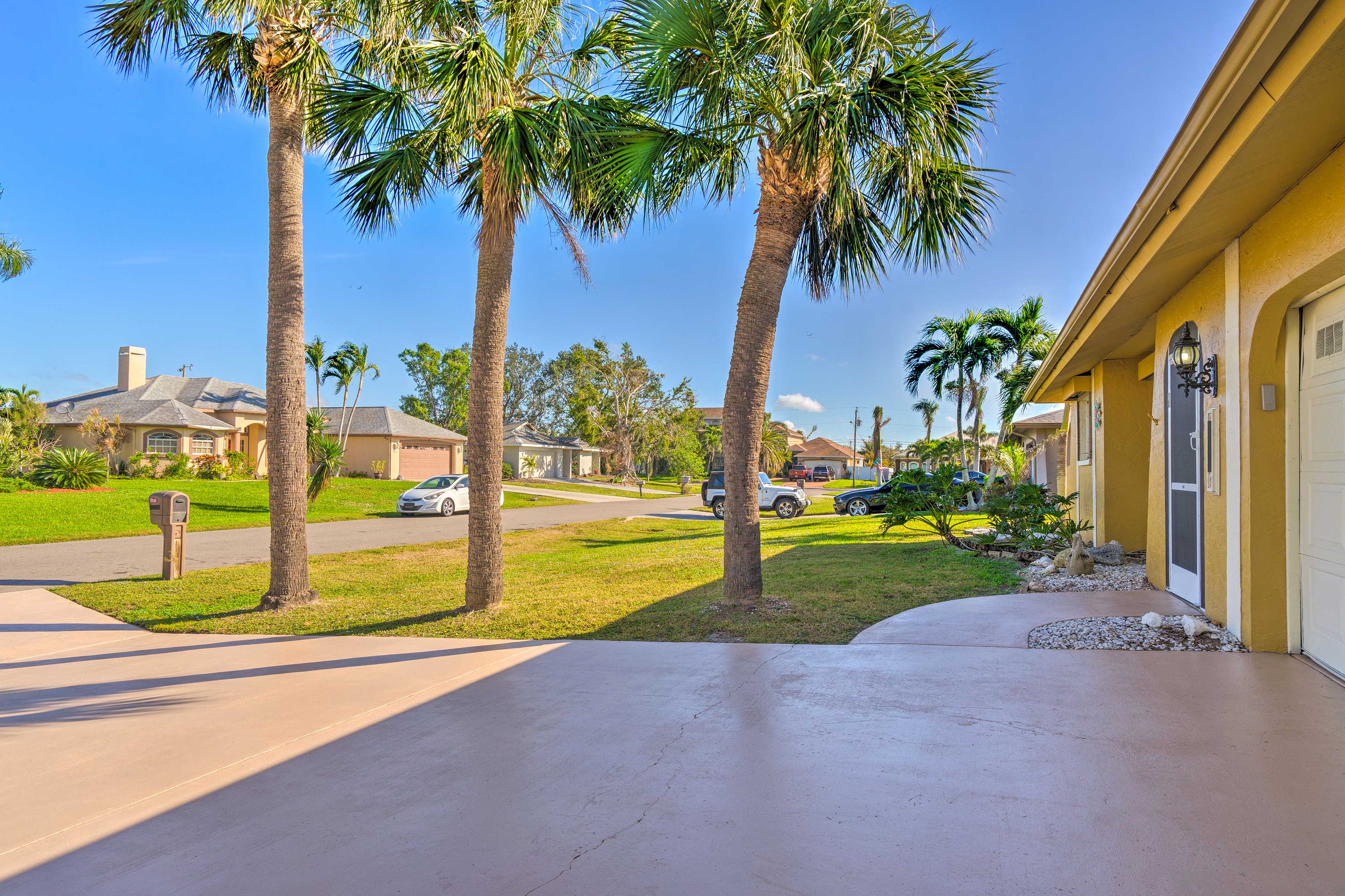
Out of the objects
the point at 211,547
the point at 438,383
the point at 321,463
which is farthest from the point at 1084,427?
the point at 438,383

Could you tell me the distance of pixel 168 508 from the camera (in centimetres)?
1035

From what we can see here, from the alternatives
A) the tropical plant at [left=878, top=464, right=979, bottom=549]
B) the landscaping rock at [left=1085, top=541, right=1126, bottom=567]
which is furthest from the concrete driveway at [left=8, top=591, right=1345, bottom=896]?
the tropical plant at [left=878, top=464, right=979, bottom=549]

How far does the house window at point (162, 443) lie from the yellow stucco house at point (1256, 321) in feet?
107

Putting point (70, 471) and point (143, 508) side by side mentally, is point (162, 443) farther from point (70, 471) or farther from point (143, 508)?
point (143, 508)

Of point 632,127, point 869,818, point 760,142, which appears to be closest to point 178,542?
point 632,127

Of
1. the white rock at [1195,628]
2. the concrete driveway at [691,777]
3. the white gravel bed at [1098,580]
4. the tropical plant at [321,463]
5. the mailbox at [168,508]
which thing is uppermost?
the tropical plant at [321,463]

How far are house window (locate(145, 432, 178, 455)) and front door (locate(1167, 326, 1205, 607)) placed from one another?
33.0 meters

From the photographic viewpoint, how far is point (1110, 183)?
460 inches

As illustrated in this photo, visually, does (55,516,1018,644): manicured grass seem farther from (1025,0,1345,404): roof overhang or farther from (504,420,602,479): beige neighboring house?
(504,420,602,479): beige neighboring house

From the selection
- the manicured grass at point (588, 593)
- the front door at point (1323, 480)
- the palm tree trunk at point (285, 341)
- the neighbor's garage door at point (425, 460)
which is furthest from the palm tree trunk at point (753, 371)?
the neighbor's garage door at point (425, 460)

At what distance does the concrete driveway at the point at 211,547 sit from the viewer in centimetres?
1130

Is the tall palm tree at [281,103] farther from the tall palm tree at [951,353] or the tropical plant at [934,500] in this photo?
the tall palm tree at [951,353]

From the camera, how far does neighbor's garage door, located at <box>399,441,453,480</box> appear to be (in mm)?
37562

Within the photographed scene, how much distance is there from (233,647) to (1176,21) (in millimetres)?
10797
